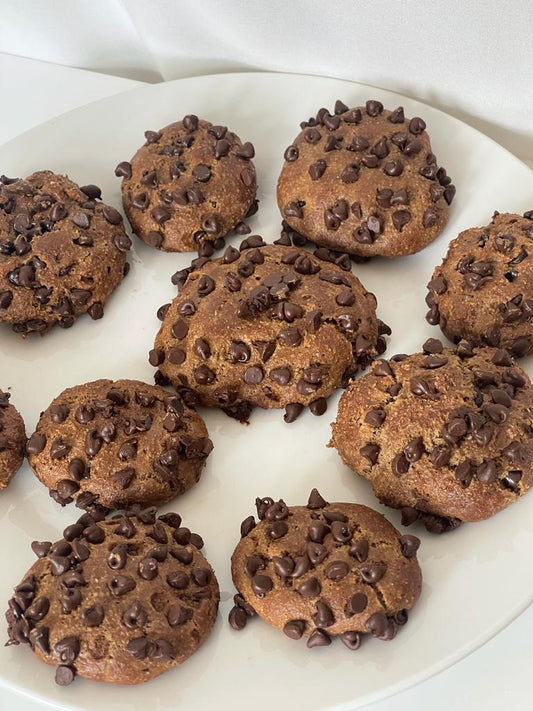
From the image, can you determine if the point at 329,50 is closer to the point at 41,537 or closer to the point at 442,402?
the point at 442,402

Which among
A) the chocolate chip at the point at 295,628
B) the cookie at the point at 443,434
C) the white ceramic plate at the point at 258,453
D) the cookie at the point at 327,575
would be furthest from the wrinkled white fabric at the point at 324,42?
the chocolate chip at the point at 295,628

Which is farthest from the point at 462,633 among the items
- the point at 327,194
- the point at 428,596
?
the point at 327,194

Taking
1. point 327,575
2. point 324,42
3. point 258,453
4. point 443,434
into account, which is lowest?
point 258,453

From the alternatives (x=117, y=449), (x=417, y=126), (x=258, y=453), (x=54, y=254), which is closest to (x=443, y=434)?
(x=258, y=453)

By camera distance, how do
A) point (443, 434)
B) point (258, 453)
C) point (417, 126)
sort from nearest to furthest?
point (443, 434)
point (258, 453)
point (417, 126)

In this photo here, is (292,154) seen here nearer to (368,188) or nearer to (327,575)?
(368,188)

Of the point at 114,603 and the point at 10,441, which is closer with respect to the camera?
the point at 114,603
